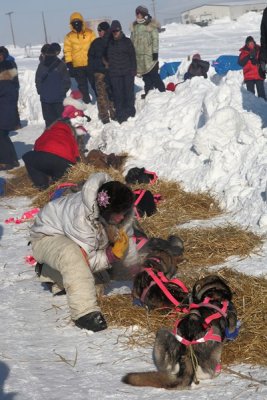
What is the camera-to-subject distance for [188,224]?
6395 mm

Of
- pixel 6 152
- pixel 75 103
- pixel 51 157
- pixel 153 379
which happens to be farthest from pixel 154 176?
pixel 153 379

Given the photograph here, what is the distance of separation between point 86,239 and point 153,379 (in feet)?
4.04

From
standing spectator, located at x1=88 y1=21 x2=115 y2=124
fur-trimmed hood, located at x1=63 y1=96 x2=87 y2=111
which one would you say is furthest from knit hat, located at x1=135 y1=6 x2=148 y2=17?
fur-trimmed hood, located at x1=63 y1=96 x2=87 y2=111

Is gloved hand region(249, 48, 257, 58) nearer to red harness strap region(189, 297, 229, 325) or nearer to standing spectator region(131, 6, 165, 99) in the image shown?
standing spectator region(131, 6, 165, 99)

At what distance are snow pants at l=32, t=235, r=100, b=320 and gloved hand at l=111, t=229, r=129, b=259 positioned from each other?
21 centimetres

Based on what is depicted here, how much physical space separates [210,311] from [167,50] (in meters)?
23.3

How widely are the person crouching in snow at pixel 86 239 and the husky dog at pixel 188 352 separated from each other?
82 cm

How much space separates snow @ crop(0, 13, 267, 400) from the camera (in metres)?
3.37

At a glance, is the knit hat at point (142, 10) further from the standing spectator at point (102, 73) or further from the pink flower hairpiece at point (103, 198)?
the pink flower hairpiece at point (103, 198)

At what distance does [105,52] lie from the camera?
10.9m

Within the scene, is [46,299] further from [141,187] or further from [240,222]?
[141,187]

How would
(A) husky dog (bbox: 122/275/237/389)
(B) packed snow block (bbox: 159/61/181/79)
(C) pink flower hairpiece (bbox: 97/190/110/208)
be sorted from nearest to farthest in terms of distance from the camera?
1. (A) husky dog (bbox: 122/275/237/389)
2. (C) pink flower hairpiece (bbox: 97/190/110/208)
3. (B) packed snow block (bbox: 159/61/181/79)

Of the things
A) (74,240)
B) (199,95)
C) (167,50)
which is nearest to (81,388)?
(74,240)

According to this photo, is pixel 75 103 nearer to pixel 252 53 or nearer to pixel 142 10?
pixel 142 10
